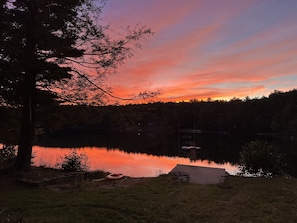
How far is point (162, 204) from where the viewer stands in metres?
6.37

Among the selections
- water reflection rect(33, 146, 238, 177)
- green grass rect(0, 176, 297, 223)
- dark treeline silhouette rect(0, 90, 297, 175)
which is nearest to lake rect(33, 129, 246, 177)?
water reflection rect(33, 146, 238, 177)

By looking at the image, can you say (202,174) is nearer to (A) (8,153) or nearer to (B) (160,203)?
(B) (160,203)

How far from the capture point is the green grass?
5.45 metres

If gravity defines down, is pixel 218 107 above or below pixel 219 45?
above

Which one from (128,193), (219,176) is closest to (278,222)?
(128,193)

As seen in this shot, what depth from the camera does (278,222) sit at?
530 centimetres

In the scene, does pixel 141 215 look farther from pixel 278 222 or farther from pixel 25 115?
pixel 25 115

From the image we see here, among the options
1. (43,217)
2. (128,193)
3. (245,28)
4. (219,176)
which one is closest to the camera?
(43,217)

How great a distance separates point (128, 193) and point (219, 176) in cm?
388

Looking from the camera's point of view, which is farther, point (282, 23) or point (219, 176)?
point (282, 23)

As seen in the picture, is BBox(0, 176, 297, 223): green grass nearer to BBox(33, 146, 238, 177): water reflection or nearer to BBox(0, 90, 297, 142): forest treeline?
BBox(0, 90, 297, 142): forest treeline

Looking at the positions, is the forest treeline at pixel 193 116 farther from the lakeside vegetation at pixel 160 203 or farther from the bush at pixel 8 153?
the lakeside vegetation at pixel 160 203

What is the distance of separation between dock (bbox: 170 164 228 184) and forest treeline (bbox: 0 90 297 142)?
2421 mm

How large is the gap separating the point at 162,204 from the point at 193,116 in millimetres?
108920
